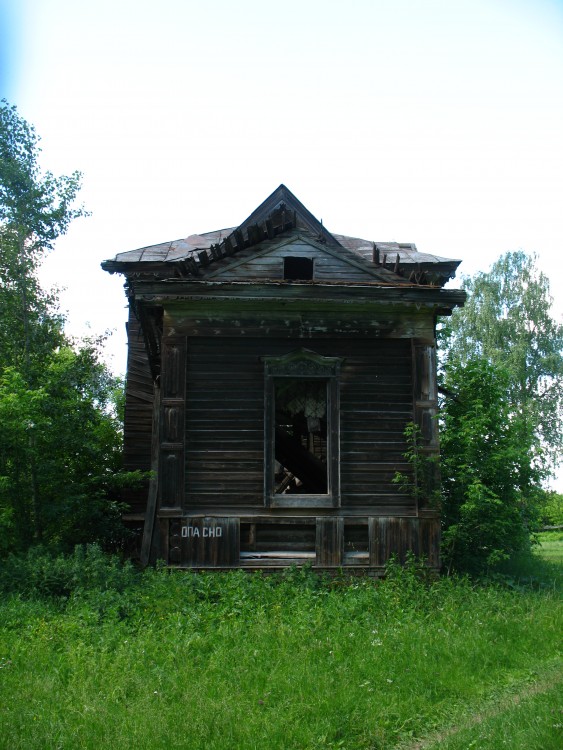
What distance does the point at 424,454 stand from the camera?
1104 centimetres

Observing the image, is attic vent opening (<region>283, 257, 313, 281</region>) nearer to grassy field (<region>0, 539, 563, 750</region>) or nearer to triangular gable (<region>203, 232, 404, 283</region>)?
triangular gable (<region>203, 232, 404, 283</region>)

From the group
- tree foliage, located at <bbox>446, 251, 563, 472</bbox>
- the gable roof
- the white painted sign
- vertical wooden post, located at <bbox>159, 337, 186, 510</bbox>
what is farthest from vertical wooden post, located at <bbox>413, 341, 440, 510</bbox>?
tree foliage, located at <bbox>446, 251, 563, 472</bbox>

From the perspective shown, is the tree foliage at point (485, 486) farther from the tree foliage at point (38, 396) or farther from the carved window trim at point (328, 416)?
the tree foliage at point (38, 396)

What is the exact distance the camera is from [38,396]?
11.0 m

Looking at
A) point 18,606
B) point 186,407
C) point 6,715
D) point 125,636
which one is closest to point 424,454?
point 186,407

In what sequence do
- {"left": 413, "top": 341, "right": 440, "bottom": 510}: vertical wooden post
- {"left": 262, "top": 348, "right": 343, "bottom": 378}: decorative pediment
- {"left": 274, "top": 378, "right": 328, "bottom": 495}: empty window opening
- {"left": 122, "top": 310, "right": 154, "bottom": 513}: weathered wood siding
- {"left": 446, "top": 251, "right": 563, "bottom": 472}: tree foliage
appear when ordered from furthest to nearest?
1. {"left": 446, "top": 251, "right": 563, "bottom": 472}: tree foliage
2. {"left": 122, "top": 310, "right": 154, "bottom": 513}: weathered wood siding
3. {"left": 274, "top": 378, "right": 328, "bottom": 495}: empty window opening
4. {"left": 262, "top": 348, "right": 343, "bottom": 378}: decorative pediment
5. {"left": 413, "top": 341, "right": 440, "bottom": 510}: vertical wooden post

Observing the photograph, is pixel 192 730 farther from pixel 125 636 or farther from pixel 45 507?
pixel 45 507

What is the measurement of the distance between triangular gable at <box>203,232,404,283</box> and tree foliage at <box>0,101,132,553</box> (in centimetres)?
318

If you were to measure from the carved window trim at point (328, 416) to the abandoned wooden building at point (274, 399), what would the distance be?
0.06ft

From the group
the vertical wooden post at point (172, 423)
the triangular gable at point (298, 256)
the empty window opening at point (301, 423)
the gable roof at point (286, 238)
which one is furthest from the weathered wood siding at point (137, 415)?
the triangular gable at point (298, 256)

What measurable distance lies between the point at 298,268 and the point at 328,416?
8.64ft

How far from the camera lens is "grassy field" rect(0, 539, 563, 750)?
596 centimetres

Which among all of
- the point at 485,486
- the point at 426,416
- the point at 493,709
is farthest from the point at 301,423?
the point at 493,709

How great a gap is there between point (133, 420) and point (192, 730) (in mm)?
11779
